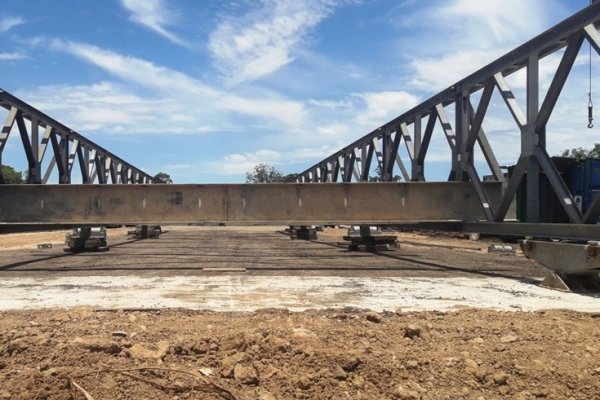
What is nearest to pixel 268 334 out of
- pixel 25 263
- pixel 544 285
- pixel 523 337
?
pixel 523 337

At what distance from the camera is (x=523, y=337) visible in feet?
19.3

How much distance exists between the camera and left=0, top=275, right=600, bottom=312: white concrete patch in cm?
775

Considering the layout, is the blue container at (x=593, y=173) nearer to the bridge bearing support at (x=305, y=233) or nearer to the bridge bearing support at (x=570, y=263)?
the bridge bearing support at (x=570, y=263)

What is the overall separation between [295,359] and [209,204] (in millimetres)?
8807

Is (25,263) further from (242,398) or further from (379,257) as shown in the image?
(242,398)

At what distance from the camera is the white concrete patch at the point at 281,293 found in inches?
305

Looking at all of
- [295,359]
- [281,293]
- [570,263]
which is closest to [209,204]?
[281,293]

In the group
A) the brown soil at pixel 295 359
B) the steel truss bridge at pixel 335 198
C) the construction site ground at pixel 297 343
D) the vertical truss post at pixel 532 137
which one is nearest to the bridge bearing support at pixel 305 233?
the steel truss bridge at pixel 335 198

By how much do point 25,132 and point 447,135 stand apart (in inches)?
475

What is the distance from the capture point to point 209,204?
13594 mm

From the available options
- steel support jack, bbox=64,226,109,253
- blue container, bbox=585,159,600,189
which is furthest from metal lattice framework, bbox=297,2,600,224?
steel support jack, bbox=64,226,109,253

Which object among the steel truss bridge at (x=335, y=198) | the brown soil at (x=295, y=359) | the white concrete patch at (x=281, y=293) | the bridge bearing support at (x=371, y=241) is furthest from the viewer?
A: the bridge bearing support at (x=371, y=241)

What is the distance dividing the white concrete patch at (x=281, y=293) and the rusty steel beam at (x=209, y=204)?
2734 mm

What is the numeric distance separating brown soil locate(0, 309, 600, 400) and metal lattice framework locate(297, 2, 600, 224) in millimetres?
4110
